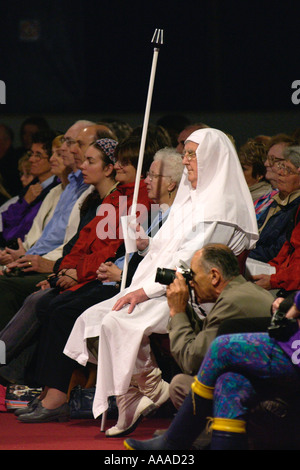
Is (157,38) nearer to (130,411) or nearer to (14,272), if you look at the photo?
(14,272)

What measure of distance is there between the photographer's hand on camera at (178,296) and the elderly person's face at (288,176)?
1.35m

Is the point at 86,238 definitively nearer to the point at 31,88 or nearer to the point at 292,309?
the point at 292,309

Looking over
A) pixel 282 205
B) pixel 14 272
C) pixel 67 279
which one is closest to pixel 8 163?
pixel 14 272

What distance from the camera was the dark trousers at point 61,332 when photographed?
535cm

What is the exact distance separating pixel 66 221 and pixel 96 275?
42.4 inches

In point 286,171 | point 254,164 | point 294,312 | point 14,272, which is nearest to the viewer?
point 294,312

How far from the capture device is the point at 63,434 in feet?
16.3

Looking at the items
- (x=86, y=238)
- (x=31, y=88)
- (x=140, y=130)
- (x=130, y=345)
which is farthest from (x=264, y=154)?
(x=31, y=88)

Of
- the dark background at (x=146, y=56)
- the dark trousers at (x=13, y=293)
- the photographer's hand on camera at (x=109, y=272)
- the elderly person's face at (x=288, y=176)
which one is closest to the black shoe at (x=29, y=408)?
the photographer's hand on camera at (x=109, y=272)

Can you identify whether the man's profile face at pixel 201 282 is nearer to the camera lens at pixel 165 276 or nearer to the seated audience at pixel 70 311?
the camera lens at pixel 165 276

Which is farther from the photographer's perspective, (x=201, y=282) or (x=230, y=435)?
(x=201, y=282)

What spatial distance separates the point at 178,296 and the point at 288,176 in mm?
1413

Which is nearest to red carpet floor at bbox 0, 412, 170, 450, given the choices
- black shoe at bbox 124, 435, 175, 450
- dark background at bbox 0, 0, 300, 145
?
black shoe at bbox 124, 435, 175, 450

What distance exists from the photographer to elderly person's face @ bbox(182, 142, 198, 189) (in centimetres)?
73
